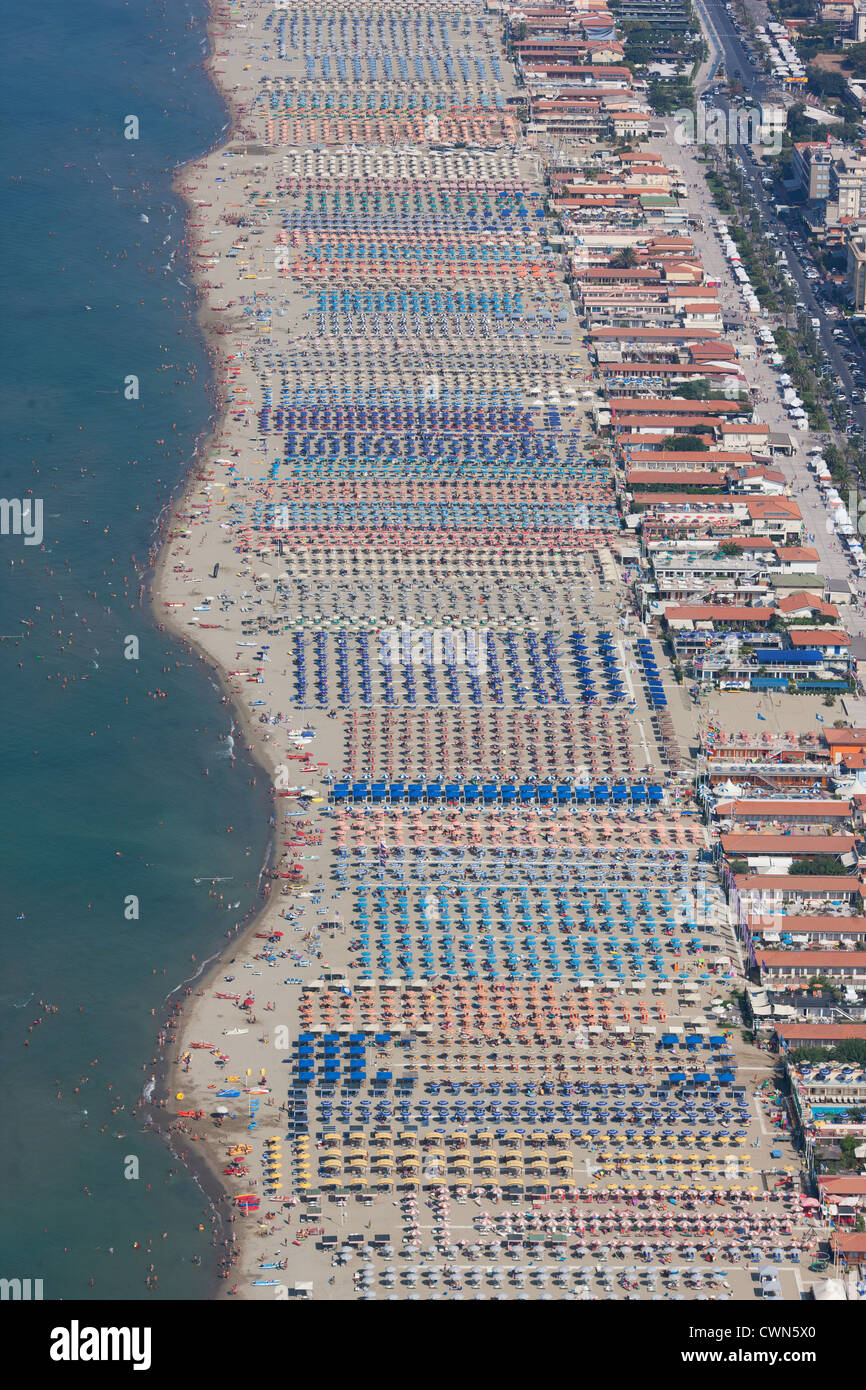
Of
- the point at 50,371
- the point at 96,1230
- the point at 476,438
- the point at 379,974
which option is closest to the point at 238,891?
the point at 379,974

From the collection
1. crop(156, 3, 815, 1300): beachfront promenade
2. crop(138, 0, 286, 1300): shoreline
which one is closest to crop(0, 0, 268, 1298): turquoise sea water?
crop(138, 0, 286, 1300): shoreline

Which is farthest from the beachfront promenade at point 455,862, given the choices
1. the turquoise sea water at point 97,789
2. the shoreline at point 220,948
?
the turquoise sea water at point 97,789

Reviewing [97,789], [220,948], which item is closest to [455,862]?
[220,948]

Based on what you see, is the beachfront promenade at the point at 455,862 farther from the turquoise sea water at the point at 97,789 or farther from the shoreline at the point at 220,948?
the turquoise sea water at the point at 97,789

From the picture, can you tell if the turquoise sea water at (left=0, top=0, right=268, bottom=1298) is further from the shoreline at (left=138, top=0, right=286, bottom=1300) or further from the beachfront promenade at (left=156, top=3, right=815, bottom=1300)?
the beachfront promenade at (left=156, top=3, right=815, bottom=1300)

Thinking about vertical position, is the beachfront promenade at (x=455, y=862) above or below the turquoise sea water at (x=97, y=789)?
above
